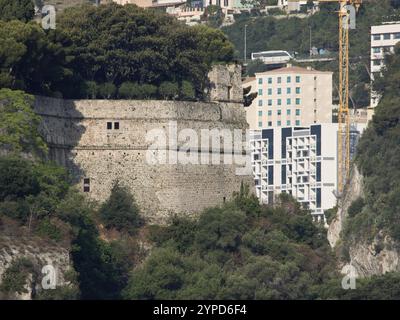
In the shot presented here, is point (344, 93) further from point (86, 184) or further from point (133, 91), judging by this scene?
point (86, 184)

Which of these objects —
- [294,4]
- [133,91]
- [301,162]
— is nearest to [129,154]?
[133,91]

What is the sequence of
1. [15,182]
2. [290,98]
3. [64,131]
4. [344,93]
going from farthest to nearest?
[290,98]
[344,93]
[64,131]
[15,182]

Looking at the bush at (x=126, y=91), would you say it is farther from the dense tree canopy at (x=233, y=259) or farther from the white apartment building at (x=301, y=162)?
the white apartment building at (x=301, y=162)

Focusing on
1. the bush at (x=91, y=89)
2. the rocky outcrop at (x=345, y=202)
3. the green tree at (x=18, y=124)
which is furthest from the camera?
the rocky outcrop at (x=345, y=202)

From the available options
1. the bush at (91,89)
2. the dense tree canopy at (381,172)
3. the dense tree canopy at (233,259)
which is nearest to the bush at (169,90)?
the bush at (91,89)

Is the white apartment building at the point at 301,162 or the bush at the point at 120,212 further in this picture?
the white apartment building at the point at 301,162

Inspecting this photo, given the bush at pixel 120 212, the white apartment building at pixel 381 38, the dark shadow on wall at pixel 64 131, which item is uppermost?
the white apartment building at pixel 381 38
